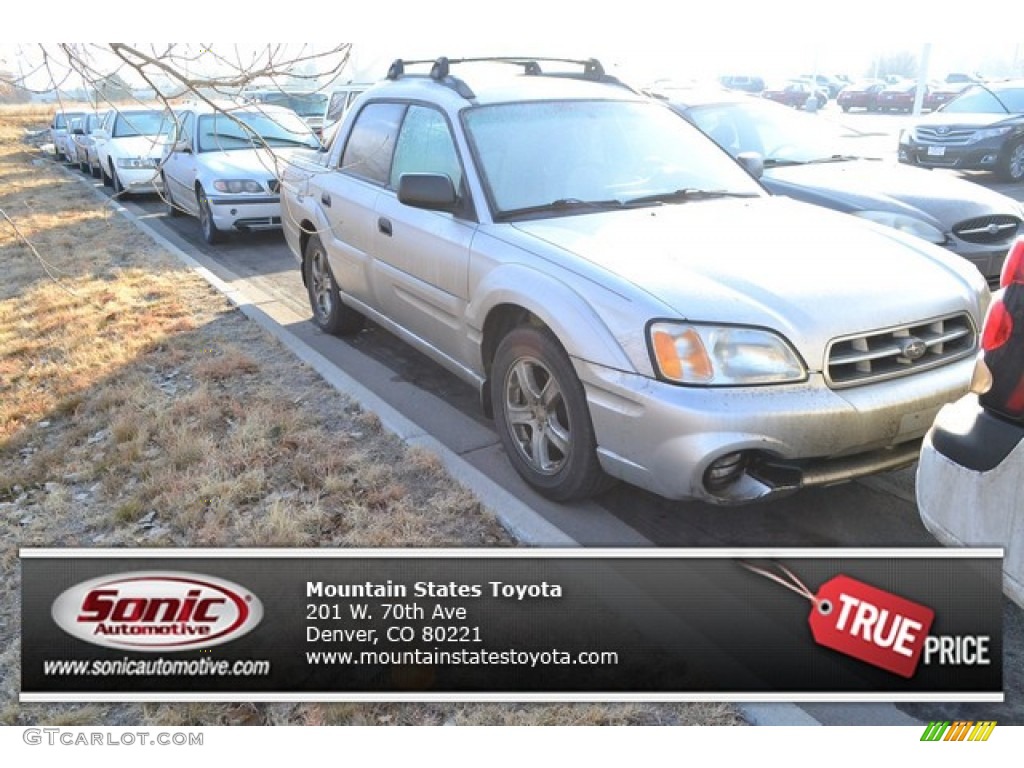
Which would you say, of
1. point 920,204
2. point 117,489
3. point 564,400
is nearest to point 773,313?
point 564,400

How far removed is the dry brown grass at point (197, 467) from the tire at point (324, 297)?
1.41 ft

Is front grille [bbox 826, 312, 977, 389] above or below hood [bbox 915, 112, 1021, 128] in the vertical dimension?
below

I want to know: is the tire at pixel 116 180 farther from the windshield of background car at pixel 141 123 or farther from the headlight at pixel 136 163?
the windshield of background car at pixel 141 123

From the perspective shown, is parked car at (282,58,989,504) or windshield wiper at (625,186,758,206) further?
windshield wiper at (625,186,758,206)

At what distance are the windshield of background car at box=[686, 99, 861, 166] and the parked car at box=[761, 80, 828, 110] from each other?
33.0 metres

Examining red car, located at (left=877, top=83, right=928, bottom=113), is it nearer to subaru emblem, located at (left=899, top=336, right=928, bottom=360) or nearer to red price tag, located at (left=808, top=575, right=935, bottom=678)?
subaru emblem, located at (left=899, top=336, right=928, bottom=360)

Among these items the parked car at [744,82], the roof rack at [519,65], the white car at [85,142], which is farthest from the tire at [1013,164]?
the parked car at [744,82]

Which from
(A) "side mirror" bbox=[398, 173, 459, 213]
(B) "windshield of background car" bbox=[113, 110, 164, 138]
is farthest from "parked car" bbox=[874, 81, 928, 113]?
(A) "side mirror" bbox=[398, 173, 459, 213]

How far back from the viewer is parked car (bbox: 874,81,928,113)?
35772mm

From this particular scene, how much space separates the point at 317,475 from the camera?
3.94 meters

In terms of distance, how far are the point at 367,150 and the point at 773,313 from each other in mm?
3038

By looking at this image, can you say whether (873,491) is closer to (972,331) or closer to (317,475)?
(972,331)

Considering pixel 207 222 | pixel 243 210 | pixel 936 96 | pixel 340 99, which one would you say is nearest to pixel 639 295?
pixel 243 210

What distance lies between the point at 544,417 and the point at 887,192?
390 cm
